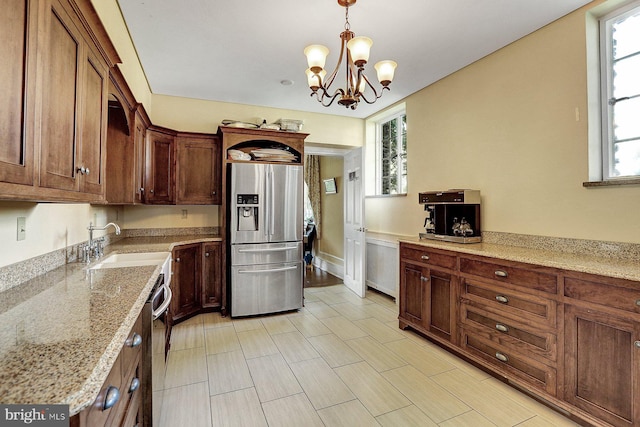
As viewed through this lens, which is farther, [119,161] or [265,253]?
[265,253]

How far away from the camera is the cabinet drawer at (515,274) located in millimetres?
1932

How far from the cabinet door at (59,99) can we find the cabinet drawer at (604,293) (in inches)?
106

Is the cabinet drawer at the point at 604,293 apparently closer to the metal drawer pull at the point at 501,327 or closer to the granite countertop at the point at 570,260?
the granite countertop at the point at 570,260

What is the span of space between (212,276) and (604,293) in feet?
11.7

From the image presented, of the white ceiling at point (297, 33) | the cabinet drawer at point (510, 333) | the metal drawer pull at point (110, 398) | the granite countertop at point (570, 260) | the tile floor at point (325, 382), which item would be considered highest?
the white ceiling at point (297, 33)

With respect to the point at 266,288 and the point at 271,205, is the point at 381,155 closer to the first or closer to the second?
the point at 271,205

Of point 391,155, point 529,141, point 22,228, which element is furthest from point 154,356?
point 391,155

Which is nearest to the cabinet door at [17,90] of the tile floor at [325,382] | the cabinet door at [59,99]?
the cabinet door at [59,99]

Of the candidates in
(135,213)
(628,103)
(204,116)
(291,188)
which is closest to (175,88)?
(204,116)

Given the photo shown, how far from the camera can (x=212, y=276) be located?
12.2 feet

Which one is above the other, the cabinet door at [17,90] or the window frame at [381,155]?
the window frame at [381,155]

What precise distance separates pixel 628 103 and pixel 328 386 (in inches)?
117

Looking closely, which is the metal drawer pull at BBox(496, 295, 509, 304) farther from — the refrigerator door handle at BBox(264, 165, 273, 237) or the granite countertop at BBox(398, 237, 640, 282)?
the refrigerator door handle at BBox(264, 165, 273, 237)

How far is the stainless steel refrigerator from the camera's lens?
3514 millimetres
